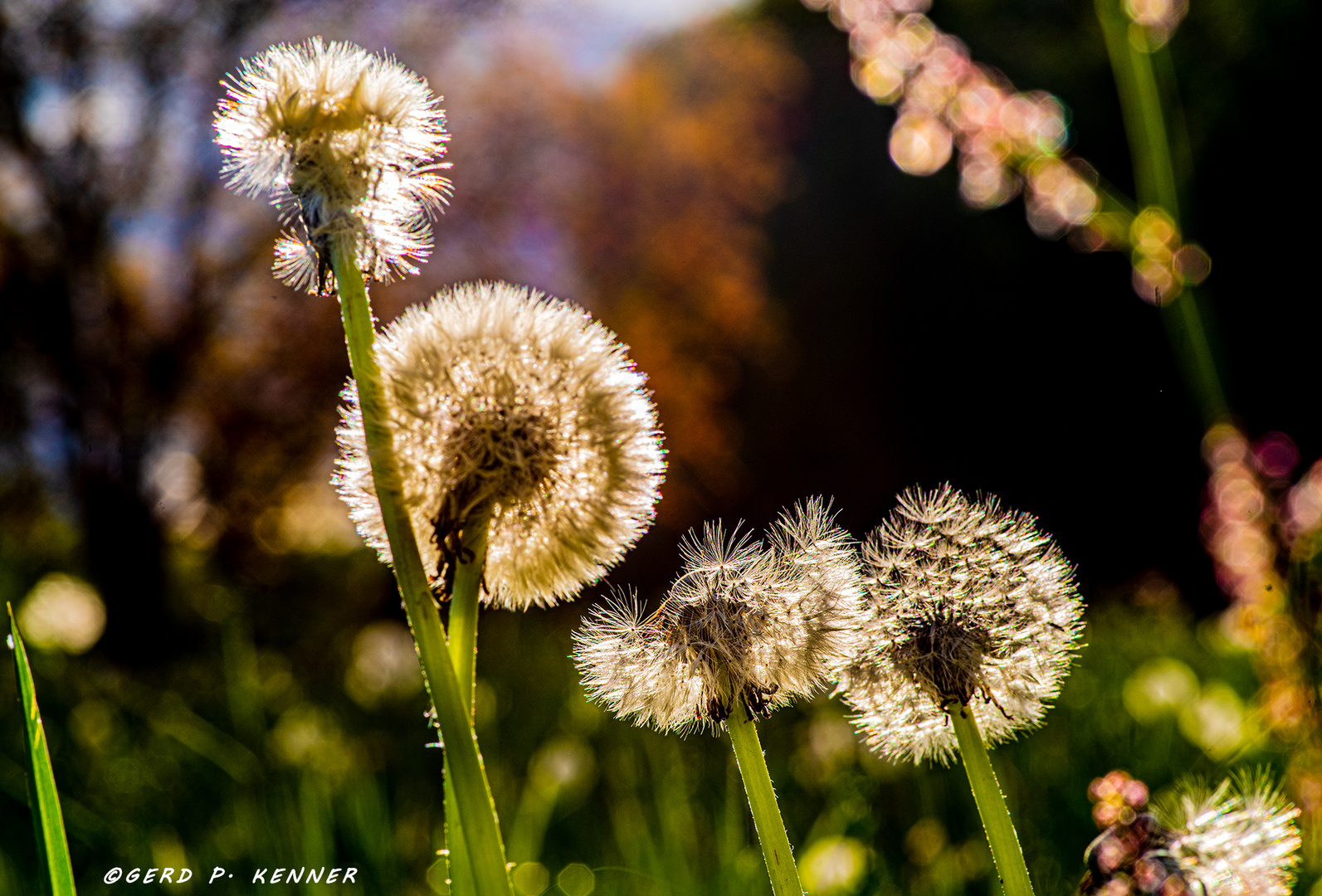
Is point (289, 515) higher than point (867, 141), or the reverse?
point (867, 141)

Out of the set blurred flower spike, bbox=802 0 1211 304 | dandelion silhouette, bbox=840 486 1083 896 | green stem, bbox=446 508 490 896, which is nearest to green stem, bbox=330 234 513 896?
green stem, bbox=446 508 490 896

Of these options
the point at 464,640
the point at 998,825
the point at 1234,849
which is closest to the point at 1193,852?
the point at 1234,849

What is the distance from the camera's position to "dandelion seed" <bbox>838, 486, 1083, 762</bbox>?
47 cm

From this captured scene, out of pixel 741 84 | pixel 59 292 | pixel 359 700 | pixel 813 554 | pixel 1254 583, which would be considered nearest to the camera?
pixel 813 554

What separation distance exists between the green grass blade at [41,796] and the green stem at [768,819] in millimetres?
345

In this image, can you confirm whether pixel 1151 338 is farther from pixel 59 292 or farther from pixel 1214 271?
pixel 59 292

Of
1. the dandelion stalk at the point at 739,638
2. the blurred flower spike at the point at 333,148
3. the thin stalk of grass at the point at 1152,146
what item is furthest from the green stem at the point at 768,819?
the thin stalk of grass at the point at 1152,146

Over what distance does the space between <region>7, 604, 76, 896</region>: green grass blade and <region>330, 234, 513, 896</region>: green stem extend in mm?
216

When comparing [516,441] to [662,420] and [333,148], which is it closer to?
[333,148]

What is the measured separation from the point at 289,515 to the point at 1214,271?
7306mm

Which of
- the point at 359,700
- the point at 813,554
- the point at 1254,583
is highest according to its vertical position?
the point at 359,700

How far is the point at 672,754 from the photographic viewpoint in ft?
8.55

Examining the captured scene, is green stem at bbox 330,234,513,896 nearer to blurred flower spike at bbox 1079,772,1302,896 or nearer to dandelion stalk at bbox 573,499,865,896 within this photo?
dandelion stalk at bbox 573,499,865,896

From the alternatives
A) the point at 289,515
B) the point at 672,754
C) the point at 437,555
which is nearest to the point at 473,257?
the point at 289,515
